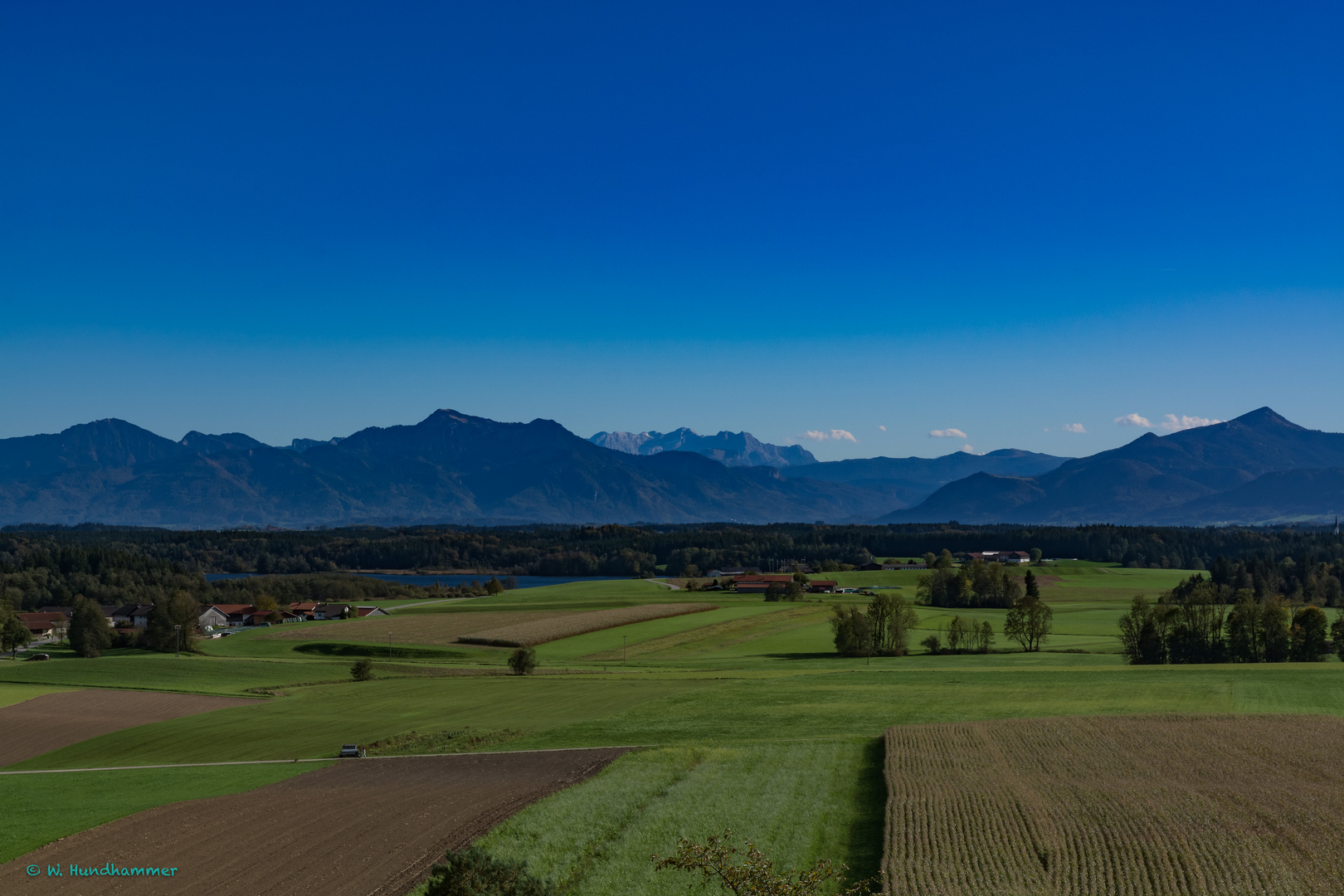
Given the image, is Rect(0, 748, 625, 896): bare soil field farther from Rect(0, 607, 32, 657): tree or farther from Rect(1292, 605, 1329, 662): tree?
Rect(0, 607, 32, 657): tree

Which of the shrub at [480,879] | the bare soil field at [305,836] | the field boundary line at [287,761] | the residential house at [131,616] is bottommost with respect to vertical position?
the residential house at [131,616]

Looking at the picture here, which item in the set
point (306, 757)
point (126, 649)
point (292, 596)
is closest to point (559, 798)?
point (306, 757)

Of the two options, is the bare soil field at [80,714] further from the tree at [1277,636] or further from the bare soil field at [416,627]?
the tree at [1277,636]

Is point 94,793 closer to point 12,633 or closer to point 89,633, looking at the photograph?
point 89,633

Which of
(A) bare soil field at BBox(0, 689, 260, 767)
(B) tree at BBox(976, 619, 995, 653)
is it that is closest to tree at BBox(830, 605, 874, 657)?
(B) tree at BBox(976, 619, 995, 653)

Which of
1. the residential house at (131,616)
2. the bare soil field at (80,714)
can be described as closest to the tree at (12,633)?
the residential house at (131,616)

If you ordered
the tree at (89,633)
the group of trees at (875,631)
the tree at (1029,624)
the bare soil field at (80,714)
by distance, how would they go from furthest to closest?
the tree at (89,633) → the tree at (1029,624) → the group of trees at (875,631) → the bare soil field at (80,714)
